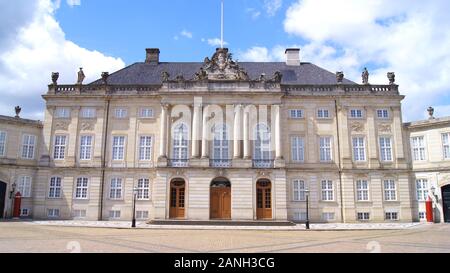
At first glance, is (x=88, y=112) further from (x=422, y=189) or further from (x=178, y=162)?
(x=422, y=189)

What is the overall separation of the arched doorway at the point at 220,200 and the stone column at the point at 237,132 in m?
2.73

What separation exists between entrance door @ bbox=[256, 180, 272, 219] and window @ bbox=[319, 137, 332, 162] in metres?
5.99

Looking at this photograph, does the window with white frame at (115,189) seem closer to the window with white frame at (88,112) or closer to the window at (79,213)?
the window at (79,213)

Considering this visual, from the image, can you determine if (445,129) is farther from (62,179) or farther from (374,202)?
(62,179)

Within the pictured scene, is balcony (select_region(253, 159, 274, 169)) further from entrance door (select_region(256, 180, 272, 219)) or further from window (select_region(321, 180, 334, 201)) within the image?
window (select_region(321, 180, 334, 201))

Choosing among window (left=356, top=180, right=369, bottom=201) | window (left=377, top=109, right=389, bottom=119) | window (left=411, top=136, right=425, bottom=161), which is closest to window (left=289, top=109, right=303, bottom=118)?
window (left=377, top=109, right=389, bottom=119)

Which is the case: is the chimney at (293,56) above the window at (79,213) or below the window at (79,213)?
above

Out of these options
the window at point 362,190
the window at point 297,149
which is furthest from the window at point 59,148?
the window at point 362,190

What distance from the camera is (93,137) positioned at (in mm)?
34656

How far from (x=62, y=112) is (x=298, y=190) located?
2425 cm

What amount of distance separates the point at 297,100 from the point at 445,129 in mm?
13356

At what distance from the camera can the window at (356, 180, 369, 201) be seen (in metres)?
32.8

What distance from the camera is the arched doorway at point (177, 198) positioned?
106 ft

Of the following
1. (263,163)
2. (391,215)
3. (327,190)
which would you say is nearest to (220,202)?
(263,163)
